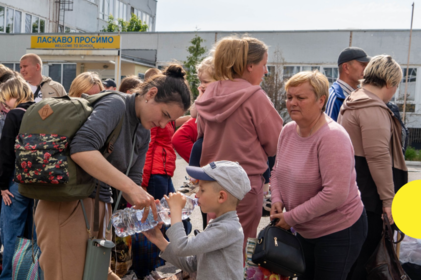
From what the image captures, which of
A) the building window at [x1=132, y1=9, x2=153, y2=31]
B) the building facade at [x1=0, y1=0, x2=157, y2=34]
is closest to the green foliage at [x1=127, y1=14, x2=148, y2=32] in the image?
the building facade at [x1=0, y1=0, x2=157, y2=34]

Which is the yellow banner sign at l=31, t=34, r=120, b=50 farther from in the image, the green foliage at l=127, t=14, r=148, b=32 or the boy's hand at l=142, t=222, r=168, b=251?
the boy's hand at l=142, t=222, r=168, b=251

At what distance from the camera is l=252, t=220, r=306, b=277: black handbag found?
2.72 meters

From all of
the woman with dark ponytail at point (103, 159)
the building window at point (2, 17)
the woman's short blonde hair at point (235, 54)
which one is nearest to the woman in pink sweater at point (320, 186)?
the woman's short blonde hair at point (235, 54)

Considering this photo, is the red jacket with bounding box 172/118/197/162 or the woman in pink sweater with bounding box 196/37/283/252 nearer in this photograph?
the woman in pink sweater with bounding box 196/37/283/252

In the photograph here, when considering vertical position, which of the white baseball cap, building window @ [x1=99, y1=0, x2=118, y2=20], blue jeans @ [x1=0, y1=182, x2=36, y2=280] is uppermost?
building window @ [x1=99, y1=0, x2=118, y2=20]

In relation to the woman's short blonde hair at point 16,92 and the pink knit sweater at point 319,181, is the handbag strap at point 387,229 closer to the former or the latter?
the pink knit sweater at point 319,181

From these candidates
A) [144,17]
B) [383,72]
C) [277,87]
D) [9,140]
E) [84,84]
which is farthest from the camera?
[144,17]

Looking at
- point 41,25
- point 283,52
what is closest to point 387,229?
point 283,52

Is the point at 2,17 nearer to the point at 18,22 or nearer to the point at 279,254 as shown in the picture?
the point at 18,22

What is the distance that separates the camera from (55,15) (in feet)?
118

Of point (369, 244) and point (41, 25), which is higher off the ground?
point (41, 25)

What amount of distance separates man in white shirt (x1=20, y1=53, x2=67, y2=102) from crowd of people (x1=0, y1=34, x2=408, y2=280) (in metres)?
2.19

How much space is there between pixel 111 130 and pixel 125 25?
43765mm

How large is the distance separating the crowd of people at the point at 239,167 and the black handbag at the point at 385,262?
0.16 m
